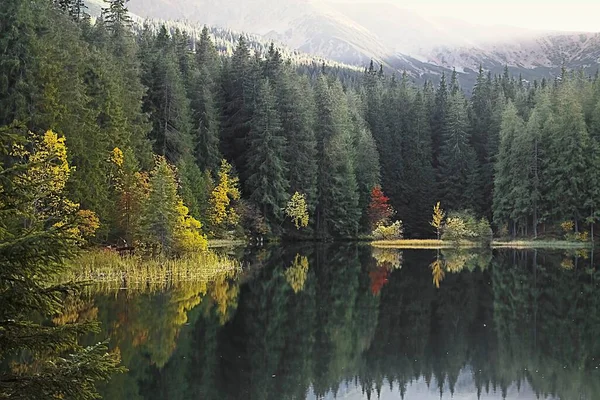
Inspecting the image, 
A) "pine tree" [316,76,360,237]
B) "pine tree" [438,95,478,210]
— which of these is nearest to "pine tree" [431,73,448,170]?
"pine tree" [438,95,478,210]

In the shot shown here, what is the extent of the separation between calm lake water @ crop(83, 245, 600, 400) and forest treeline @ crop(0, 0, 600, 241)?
11.9 meters

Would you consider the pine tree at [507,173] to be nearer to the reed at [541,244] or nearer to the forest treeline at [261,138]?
the forest treeline at [261,138]

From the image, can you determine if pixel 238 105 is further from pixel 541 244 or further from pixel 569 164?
pixel 569 164

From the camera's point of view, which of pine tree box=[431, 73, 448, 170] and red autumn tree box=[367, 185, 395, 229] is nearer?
red autumn tree box=[367, 185, 395, 229]

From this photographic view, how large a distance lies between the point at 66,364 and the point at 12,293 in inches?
33.1

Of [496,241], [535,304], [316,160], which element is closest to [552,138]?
[496,241]

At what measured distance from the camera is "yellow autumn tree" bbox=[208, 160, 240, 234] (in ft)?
193

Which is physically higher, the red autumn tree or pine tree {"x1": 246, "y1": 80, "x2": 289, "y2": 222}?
pine tree {"x1": 246, "y1": 80, "x2": 289, "y2": 222}

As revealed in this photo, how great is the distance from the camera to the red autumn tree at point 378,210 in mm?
75312

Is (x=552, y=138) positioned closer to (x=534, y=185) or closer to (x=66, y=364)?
(x=534, y=185)

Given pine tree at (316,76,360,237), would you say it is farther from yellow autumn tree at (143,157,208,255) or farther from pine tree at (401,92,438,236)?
yellow autumn tree at (143,157,208,255)

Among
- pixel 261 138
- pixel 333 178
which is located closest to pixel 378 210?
pixel 333 178

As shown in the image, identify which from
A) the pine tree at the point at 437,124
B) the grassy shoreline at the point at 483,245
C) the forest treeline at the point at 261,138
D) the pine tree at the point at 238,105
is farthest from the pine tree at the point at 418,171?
the pine tree at the point at 238,105

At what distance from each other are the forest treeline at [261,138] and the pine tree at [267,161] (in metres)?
0.15
